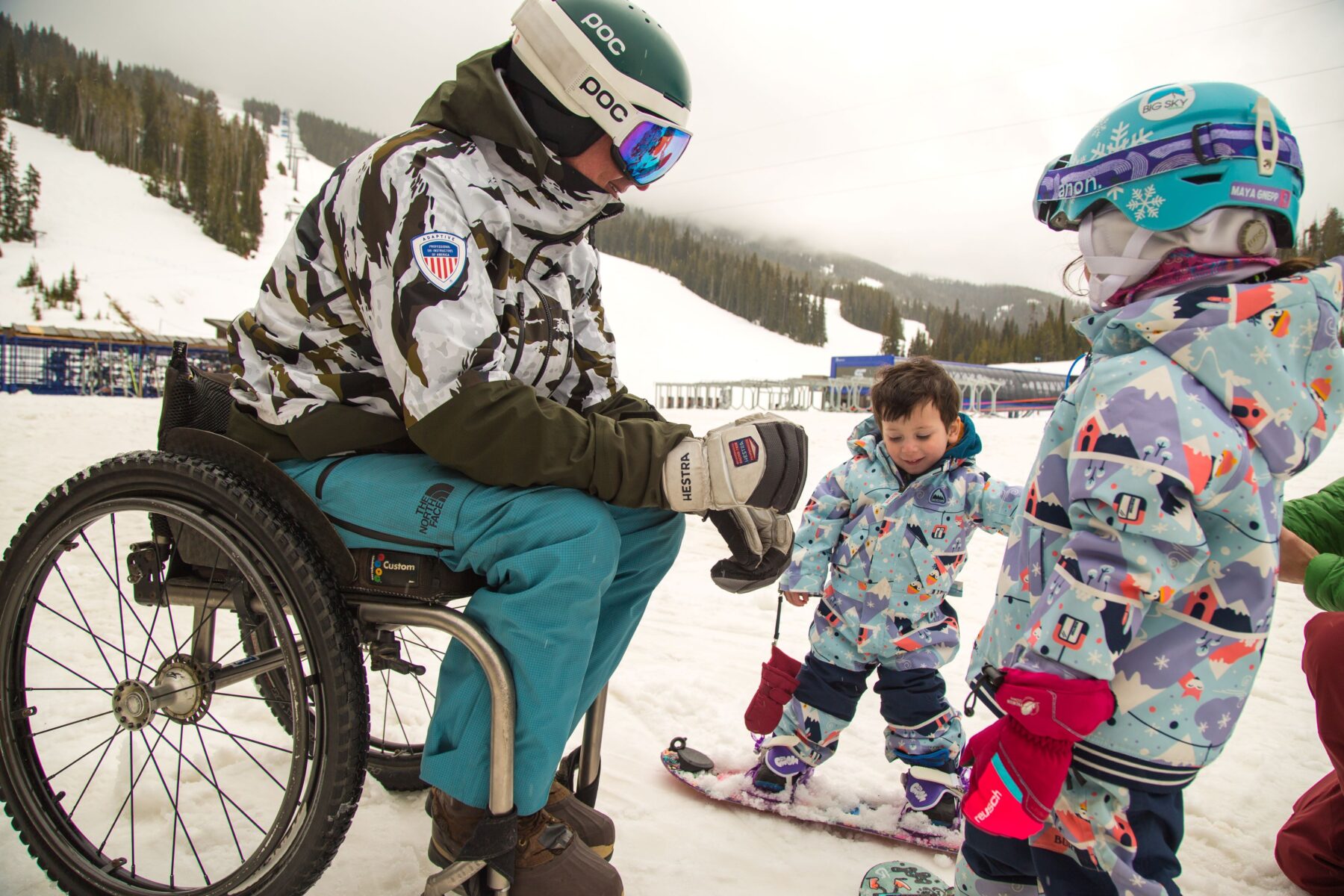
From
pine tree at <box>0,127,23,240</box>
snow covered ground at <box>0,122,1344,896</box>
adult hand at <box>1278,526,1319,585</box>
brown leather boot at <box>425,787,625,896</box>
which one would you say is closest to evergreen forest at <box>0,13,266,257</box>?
pine tree at <box>0,127,23,240</box>

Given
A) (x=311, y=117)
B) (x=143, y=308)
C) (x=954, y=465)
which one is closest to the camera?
(x=954, y=465)

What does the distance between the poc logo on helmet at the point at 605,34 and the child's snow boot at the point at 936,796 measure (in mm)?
2345

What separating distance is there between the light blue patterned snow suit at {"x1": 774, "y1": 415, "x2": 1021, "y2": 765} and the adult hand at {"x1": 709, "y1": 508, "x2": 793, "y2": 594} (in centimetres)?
62

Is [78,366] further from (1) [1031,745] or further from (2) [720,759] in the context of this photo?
(1) [1031,745]

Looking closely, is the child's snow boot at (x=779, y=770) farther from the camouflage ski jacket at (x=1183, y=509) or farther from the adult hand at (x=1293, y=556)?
the adult hand at (x=1293, y=556)

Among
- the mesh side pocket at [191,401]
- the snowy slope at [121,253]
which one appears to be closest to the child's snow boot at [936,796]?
the mesh side pocket at [191,401]

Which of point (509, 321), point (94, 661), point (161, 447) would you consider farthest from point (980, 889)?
point (94, 661)

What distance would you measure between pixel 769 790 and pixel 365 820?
1.27 m

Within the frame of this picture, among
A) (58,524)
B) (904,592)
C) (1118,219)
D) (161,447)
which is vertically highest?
(1118,219)

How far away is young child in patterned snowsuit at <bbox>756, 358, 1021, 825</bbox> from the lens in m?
2.45

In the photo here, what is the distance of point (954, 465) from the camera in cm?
259

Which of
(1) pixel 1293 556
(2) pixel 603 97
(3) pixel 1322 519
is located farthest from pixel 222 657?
(3) pixel 1322 519

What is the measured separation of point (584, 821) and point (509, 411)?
3.62ft

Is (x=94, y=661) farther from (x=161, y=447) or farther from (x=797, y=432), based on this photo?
(x=797, y=432)
